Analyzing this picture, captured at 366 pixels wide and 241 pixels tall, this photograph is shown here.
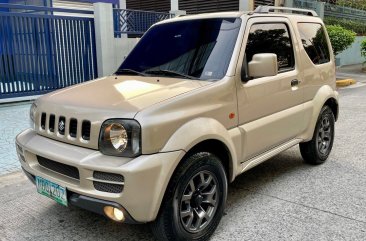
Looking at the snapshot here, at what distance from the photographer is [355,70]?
1736 centimetres

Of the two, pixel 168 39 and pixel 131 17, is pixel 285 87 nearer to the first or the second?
pixel 168 39

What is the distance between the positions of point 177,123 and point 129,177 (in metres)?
0.56

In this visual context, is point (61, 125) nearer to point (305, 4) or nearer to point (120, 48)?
point (120, 48)

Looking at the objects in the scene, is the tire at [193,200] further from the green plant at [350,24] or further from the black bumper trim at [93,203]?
the green plant at [350,24]

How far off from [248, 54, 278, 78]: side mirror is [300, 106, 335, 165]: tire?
170 centimetres

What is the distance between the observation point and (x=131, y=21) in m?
11.6

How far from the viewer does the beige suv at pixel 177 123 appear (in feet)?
8.77

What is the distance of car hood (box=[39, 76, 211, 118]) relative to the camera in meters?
2.81

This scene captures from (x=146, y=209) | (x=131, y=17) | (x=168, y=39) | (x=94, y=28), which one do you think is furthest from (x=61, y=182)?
(x=131, y=17)

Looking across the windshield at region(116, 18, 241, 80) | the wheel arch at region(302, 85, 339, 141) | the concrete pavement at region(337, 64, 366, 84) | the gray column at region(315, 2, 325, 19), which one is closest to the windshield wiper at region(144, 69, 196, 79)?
the windshield at region(116, 18, 241, 80)

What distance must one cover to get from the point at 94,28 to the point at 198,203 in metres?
7.81

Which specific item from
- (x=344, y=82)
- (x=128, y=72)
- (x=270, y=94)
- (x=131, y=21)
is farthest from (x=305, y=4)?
(x=128, y=72)

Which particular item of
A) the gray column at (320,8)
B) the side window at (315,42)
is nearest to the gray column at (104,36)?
the side window at (315,42)

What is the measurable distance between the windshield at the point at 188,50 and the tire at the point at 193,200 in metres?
0.82
